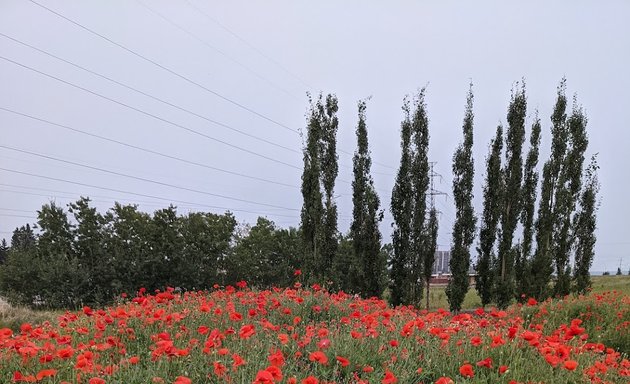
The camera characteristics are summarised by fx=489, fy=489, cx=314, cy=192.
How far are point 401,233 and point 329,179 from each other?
9.22 feet

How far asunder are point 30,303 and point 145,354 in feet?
38.9

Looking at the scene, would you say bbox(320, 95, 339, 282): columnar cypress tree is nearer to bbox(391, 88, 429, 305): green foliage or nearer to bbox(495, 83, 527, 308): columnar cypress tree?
bbox(391, 88, 429, 305): green foliage

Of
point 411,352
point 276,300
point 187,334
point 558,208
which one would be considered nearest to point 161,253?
point 276,300

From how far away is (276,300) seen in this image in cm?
586

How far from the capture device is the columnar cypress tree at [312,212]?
14.4m

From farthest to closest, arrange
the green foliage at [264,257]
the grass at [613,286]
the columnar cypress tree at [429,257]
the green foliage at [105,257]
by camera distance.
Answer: the grass at [613,286] → the columnar cypress tree at [429,257] → the green foliage at [264,257] → the green foliage at [105,257]

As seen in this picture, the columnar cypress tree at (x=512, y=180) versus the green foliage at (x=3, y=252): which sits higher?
the columnar cypress tree at (x=512, y=180)

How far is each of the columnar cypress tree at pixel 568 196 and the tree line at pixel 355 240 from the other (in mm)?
56

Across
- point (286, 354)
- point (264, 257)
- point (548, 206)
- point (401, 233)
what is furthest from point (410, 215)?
point (286, 354)

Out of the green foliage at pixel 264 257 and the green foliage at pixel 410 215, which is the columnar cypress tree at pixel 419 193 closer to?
the green foliage at pixel 410 215

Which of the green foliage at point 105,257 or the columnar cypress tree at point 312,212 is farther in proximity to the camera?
the columnar cypress tree at point 312,212

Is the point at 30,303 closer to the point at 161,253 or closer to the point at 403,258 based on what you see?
the point at 161,253

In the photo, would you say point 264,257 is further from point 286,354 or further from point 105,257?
point 286,354

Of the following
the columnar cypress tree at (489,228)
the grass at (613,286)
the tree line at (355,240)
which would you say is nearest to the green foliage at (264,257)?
the tree line at (355,240)
